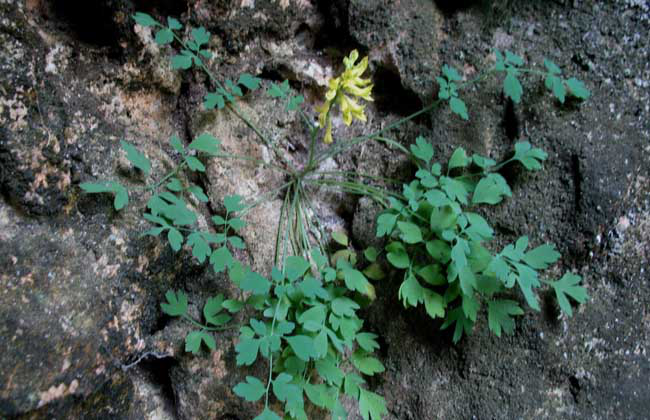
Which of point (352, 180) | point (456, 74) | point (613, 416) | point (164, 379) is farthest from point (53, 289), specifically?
point (613, 416)

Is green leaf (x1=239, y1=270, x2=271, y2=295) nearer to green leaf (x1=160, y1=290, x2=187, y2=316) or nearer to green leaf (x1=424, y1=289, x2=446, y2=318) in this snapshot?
green leaf (x1=160, y1=290, x2=187, y2=316)

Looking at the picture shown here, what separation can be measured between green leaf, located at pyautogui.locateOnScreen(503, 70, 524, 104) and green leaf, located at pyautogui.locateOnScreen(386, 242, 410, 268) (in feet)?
1.82

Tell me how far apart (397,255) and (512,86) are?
607mm

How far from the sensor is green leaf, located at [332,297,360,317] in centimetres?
139

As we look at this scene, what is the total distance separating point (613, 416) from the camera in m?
1.48

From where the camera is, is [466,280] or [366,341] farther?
[366,341]

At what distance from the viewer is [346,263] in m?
1.47

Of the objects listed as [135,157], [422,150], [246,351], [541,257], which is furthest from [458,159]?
[135,157]

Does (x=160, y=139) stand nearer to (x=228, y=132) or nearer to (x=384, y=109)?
(x=228, y=132)

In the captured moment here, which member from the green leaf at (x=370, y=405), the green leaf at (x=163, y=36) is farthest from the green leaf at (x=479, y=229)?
the green leaf at (x=163, y=36)

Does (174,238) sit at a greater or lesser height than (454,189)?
greater

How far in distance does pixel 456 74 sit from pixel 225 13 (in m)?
0.78

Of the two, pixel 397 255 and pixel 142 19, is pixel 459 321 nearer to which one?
pixel 397 255

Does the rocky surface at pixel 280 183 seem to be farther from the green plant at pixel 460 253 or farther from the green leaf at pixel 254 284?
the green leaf at pixel 254 284
